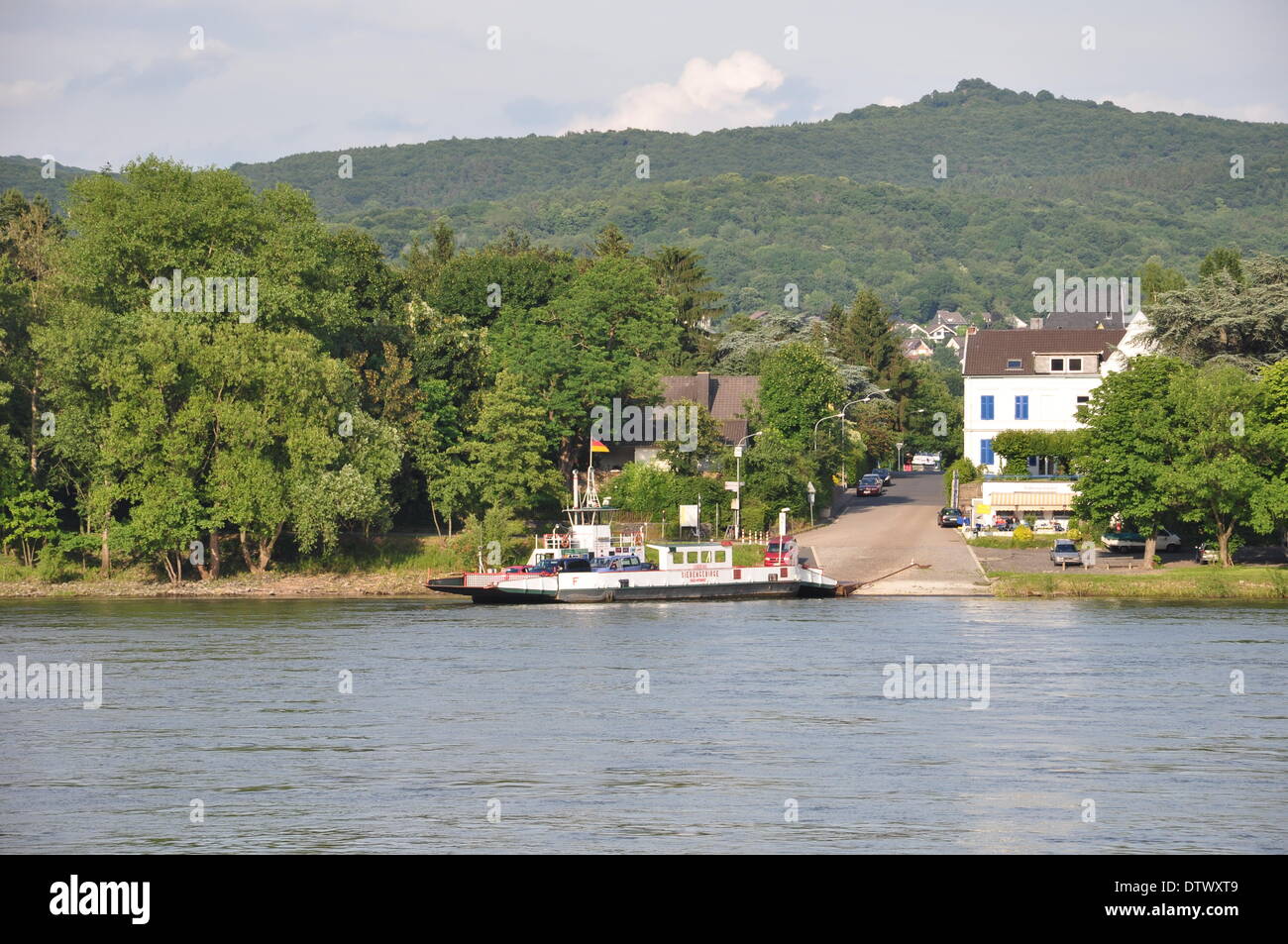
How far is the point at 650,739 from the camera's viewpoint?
35.8m

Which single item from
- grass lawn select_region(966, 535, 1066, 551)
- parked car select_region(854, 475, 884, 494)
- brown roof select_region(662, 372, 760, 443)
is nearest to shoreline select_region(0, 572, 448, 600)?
grass lawn select_region(966, 535, 1066, 551)

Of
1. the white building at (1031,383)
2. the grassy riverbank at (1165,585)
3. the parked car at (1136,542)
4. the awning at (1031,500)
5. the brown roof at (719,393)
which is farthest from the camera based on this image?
the brown roof at (719,393)

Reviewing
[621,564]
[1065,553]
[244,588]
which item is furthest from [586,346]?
[1065,553]

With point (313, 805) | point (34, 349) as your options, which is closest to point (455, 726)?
point (313, 805)

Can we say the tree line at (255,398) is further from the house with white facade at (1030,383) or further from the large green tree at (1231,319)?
the large green tree at (1231,319)

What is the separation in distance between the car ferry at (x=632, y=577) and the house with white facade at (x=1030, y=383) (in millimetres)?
29208

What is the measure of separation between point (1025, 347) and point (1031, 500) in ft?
59.6

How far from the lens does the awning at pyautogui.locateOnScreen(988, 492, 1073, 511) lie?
8906 cm

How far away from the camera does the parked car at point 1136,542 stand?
78.4 meters

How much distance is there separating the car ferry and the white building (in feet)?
96.0

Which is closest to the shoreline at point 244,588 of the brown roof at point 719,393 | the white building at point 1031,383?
the brown roof at point 719,393

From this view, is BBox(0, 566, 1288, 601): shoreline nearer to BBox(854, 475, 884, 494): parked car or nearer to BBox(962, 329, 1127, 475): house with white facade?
BBox(962, 329, 1127, 475): house with white facade
